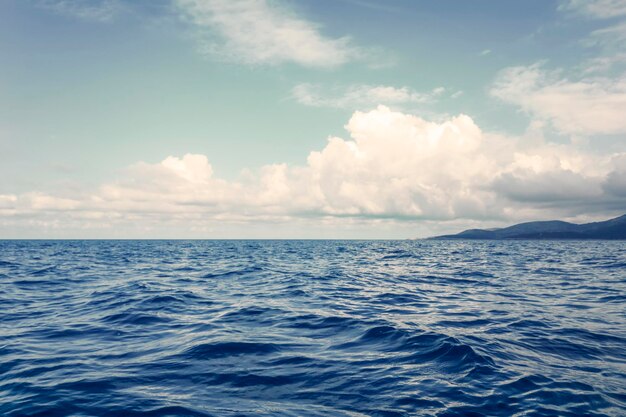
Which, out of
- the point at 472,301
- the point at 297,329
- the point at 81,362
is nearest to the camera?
the point at 81,362

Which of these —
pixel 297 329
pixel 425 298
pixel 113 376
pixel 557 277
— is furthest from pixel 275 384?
pixel 557 277

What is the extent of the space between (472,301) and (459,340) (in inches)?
381

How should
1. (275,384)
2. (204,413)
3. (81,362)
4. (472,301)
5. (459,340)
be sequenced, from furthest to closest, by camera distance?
(472,301) → (459,340) → (81,362) → (275,384) → (204,413)

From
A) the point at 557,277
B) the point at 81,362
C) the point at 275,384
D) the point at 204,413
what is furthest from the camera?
the point at 557,277

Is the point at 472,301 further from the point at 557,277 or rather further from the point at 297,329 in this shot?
the point at 557,277

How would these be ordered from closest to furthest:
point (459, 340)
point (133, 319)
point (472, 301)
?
point (459, 340)
point (133, 319)
point (472, 301)

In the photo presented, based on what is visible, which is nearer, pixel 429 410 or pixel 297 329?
pixel 429 410

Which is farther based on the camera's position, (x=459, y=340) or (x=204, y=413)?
(x=459, y=340)

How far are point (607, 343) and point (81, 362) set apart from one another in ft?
55.6

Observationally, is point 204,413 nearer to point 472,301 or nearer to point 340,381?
point 340,381

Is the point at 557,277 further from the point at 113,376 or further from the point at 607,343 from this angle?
A: the point at 113,376

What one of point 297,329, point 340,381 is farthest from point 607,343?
point 297,329

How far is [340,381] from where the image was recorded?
956 cm

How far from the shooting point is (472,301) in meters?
21.4
